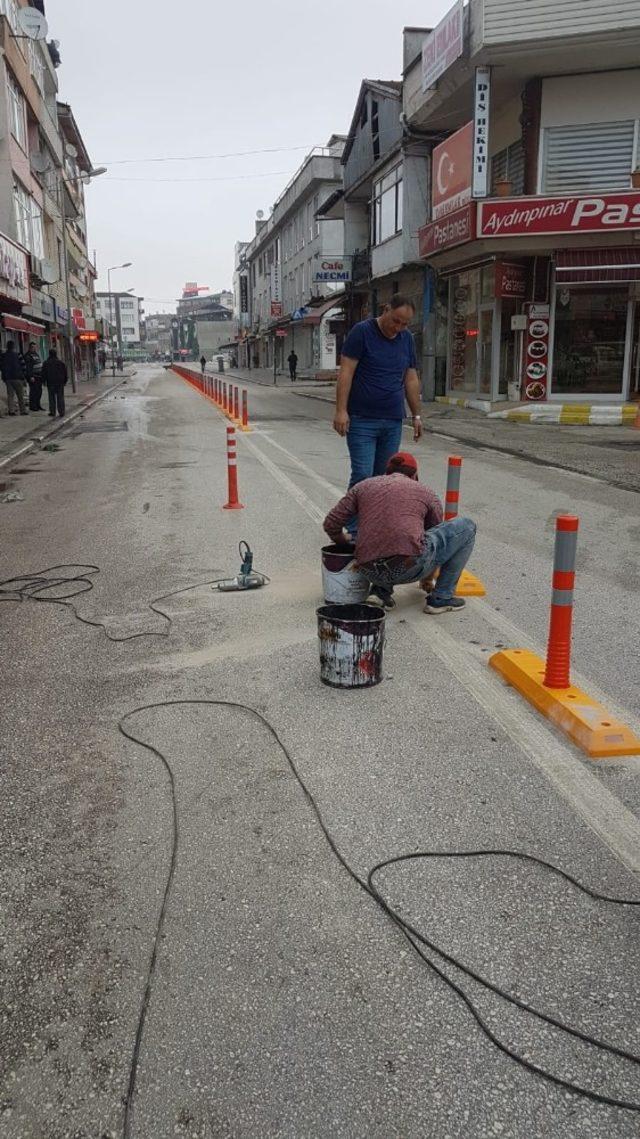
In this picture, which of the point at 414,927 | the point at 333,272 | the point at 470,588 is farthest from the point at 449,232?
the point at 414,927

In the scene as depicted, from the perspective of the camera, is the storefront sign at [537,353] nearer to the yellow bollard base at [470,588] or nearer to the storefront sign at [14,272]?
the storefront sign at [14,272]

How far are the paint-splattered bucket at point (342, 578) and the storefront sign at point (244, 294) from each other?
287 ft

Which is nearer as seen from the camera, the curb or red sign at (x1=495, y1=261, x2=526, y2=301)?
the curb

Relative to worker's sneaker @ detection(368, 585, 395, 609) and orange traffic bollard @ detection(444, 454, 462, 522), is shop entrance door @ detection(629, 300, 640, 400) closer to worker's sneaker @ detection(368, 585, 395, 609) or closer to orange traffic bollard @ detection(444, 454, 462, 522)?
orange traffic bollard @ detection(444, 454, 462, 522)

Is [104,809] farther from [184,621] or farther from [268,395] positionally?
[268,395]

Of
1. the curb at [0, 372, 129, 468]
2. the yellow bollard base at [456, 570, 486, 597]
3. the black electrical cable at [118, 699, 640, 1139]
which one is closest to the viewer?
the black electrical cable at [118, 699, 640, 1139]

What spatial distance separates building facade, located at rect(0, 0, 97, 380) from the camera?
26.4 metres

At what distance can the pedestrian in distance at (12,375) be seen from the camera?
23.9 m

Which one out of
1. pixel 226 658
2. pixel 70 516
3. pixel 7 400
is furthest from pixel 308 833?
pixel 7 400

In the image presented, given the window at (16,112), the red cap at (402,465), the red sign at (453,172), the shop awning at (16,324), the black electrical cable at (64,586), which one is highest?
the window at (16,112)

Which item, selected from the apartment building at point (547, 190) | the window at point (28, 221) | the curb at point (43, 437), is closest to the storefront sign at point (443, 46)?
the apartment building at point (547, 190)

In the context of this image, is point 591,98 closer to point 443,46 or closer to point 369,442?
point 443,46

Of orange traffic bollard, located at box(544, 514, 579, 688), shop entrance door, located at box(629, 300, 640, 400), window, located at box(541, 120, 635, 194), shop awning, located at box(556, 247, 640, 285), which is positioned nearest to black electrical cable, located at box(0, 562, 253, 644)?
orange traffic bollard, located at box(544, 514, 579, 688)

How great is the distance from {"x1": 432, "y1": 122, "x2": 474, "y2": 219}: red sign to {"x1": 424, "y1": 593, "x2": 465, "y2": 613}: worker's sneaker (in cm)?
1904
